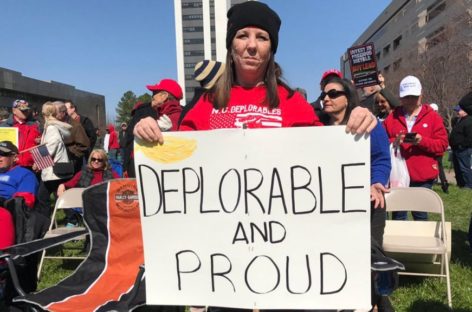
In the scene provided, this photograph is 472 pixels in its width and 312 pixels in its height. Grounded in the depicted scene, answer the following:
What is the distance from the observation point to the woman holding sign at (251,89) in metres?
1.65

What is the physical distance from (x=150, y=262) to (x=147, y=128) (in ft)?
1.74

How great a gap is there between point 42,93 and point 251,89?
37.5 m

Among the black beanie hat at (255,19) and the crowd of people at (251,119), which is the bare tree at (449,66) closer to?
the crowd of people at (251,119)

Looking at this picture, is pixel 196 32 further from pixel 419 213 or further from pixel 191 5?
pixel 419 213

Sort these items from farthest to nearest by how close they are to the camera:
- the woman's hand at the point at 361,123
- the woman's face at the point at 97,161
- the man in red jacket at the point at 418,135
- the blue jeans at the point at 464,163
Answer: the blue jeans at the point at 464,163, the woman's face at the point at 97,161, the man in red jacket at the point at 418,135, the woman's hand at the point at 361,123

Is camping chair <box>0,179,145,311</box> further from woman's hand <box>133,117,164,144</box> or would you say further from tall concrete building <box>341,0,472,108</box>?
tall concrete building <box>341,0,472,108</box>

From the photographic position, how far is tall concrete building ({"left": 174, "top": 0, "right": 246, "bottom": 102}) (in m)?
63.1

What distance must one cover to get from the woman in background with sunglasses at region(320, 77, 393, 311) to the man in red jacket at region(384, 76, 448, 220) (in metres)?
1.30

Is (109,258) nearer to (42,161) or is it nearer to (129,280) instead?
(129,280)

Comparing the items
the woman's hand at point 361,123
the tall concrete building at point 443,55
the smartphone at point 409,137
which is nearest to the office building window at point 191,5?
the tall concrete building at point 443,55

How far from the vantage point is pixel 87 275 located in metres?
3.10

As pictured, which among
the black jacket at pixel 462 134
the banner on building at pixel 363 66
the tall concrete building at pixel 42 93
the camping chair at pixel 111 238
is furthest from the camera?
the tall concrete building at pixel 42 93

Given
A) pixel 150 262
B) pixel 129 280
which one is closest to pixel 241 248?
pixel 150 262

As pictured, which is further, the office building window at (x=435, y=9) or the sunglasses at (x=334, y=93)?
the office building window at (x=435, y=9)
